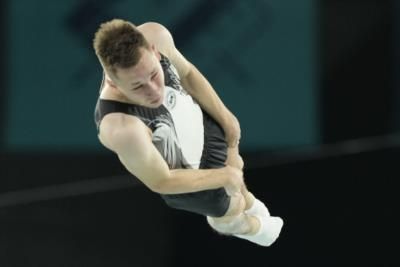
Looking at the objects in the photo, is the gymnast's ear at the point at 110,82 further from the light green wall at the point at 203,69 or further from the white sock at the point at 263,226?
the light green wall at the point at 203,69

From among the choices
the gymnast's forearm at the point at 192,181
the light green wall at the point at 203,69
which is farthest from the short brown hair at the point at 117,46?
the light green wall at the point at 203,69

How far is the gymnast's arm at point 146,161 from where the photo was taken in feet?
9.43

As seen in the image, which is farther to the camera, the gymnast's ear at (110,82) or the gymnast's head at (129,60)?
the gymnast's ear at (110,82)

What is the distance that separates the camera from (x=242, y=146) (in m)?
6.21

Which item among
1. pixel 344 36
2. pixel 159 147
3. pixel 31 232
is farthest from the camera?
pixel 344 36

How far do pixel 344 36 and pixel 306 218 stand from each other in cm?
137

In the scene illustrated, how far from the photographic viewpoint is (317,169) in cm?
627

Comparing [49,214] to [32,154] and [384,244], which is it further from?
[384,244]

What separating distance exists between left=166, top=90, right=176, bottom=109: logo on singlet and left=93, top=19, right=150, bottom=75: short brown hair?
1.35 ft

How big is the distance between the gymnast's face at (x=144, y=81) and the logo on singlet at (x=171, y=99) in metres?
0.22

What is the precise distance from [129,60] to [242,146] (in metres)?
3.48

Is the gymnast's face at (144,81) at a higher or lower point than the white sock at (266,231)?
higher

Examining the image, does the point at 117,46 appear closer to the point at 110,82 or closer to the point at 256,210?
the point at 110,82

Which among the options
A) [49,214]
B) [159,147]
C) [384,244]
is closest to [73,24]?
[49,214]
